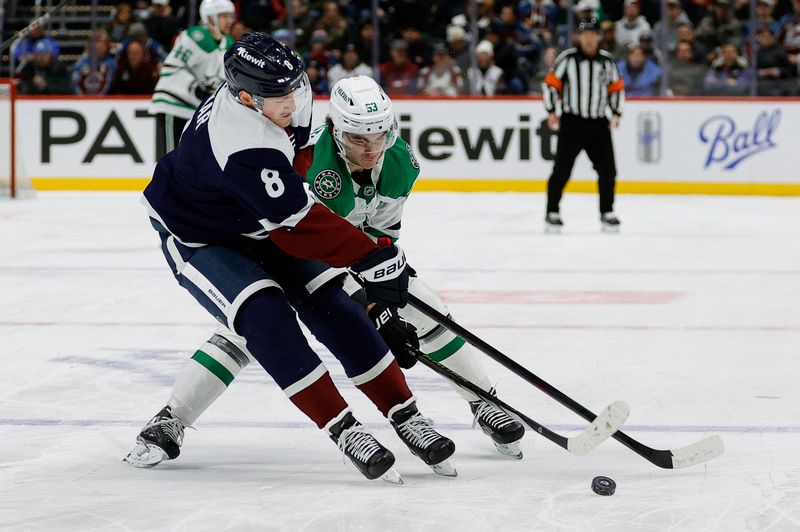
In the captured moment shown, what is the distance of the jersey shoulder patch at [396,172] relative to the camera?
3.12 m

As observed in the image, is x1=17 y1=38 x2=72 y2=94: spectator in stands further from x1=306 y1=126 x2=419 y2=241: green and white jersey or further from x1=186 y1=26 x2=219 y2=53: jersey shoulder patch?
x1=306 y1=126 x2=419 y2=241: green and white jersey

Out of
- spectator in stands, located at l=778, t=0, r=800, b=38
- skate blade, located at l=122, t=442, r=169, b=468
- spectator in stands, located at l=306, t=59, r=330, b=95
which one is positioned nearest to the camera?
skate blade, located at l=122, t=442, r=169, b=468

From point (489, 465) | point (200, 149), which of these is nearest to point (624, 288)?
point (489, 465)

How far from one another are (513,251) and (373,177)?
165 inches

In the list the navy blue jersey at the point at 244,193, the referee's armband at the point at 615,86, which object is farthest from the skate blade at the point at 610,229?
the navy blue jersey at the point at 244,193

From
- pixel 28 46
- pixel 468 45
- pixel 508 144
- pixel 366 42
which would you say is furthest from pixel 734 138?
pixel 28 46

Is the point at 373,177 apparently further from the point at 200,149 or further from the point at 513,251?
the point at 513,251

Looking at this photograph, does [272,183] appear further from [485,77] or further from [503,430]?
[485,77]

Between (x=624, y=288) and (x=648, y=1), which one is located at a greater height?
(x=648, y=1)

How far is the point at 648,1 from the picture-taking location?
427 inches

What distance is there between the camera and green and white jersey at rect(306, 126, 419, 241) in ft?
10.1

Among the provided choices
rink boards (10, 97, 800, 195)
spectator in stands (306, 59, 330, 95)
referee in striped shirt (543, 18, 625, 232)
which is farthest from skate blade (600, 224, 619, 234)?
spectator in stands (306, 59, 330, 95)

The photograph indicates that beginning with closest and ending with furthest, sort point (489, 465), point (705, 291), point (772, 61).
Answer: point (489, 465) → point (705, 291) → point (772, 61)

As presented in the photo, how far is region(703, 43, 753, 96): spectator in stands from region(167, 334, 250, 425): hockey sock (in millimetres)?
7963
